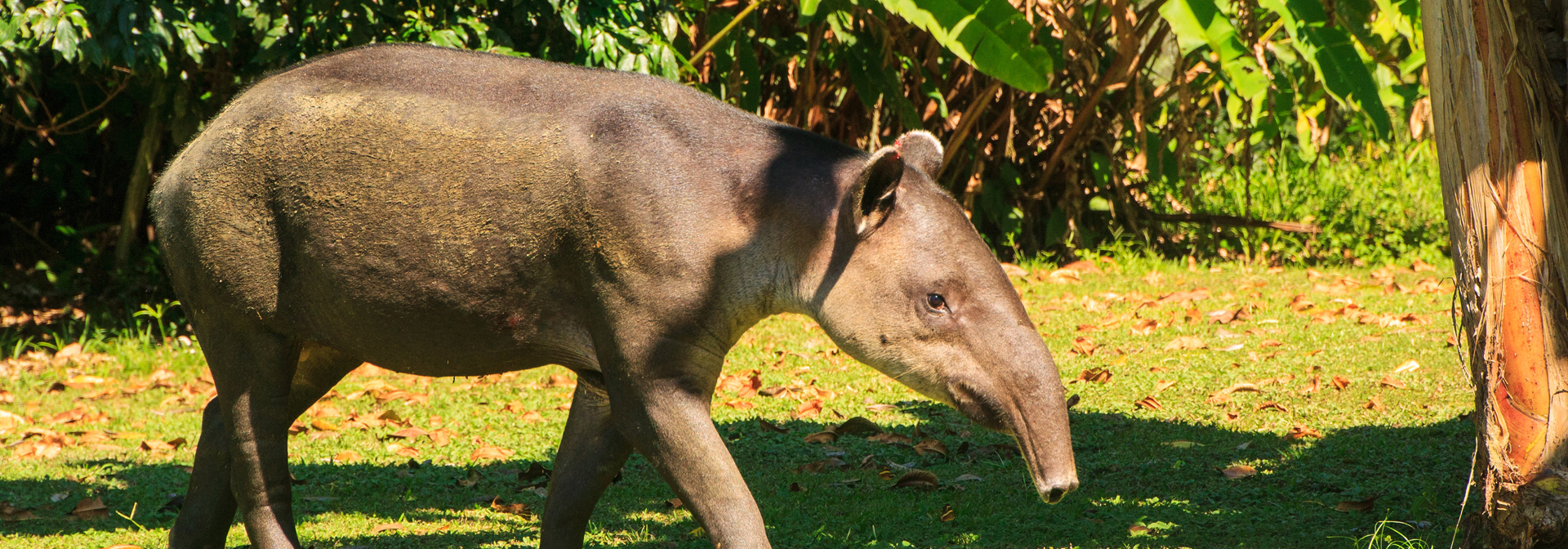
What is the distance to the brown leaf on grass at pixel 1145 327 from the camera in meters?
8.73

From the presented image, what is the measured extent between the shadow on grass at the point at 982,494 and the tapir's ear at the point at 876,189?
1831 millimetres

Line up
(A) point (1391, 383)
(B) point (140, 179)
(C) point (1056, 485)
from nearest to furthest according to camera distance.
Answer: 1. (C) point (1056, 485)
2. (A) point (1391, 383)
3. (B) point (140, 179)

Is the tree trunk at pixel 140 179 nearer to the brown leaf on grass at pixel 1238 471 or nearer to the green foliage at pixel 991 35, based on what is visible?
the green foliage at pixel 991 35

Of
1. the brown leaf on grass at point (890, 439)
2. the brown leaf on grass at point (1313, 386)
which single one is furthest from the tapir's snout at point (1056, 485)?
the brown leaf on grass at point (1313, 386)

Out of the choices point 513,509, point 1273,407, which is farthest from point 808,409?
point 1273,407

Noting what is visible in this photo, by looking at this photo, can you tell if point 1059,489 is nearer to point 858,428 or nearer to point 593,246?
point 593,246

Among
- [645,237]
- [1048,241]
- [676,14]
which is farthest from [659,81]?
[1048,241]

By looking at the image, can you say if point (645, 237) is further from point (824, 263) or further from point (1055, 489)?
point (1055, 489)

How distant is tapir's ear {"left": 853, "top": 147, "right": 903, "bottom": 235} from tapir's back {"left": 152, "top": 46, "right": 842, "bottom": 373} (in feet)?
1.00

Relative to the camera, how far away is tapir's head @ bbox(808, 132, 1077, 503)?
11.0 ft

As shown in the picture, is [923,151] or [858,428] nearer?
[923,151]

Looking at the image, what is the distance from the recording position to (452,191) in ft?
11.9

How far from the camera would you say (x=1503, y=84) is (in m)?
3.99

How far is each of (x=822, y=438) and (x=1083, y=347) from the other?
2.36 meters
